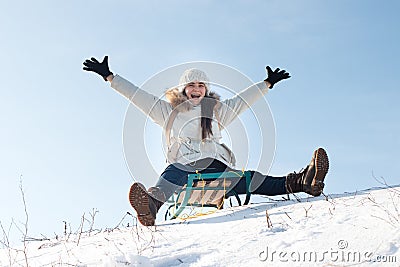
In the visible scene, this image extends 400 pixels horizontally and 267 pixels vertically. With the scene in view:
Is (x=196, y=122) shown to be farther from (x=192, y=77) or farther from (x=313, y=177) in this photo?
(x=313, y=177)

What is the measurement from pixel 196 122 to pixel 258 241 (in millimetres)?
2371

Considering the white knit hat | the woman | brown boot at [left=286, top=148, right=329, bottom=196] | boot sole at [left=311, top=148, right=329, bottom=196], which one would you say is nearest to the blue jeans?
the woman

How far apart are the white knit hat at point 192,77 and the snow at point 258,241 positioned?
1.67 metres

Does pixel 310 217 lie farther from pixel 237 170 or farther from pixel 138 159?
pixel 138 159

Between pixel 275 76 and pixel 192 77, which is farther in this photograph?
pixel 275 76

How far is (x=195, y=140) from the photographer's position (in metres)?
5.08

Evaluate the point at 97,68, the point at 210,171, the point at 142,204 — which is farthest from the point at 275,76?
the point at 142,204

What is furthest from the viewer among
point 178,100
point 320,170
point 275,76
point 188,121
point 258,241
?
point 275,76

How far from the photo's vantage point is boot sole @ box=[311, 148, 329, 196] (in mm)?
4375

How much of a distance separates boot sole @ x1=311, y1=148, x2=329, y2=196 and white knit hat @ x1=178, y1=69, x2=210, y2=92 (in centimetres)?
147

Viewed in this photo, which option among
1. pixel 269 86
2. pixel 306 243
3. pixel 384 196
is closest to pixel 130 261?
pixel 306 243

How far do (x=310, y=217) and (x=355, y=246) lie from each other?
742 millimetres

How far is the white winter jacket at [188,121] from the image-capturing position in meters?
5.00

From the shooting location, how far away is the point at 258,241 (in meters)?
2.90
